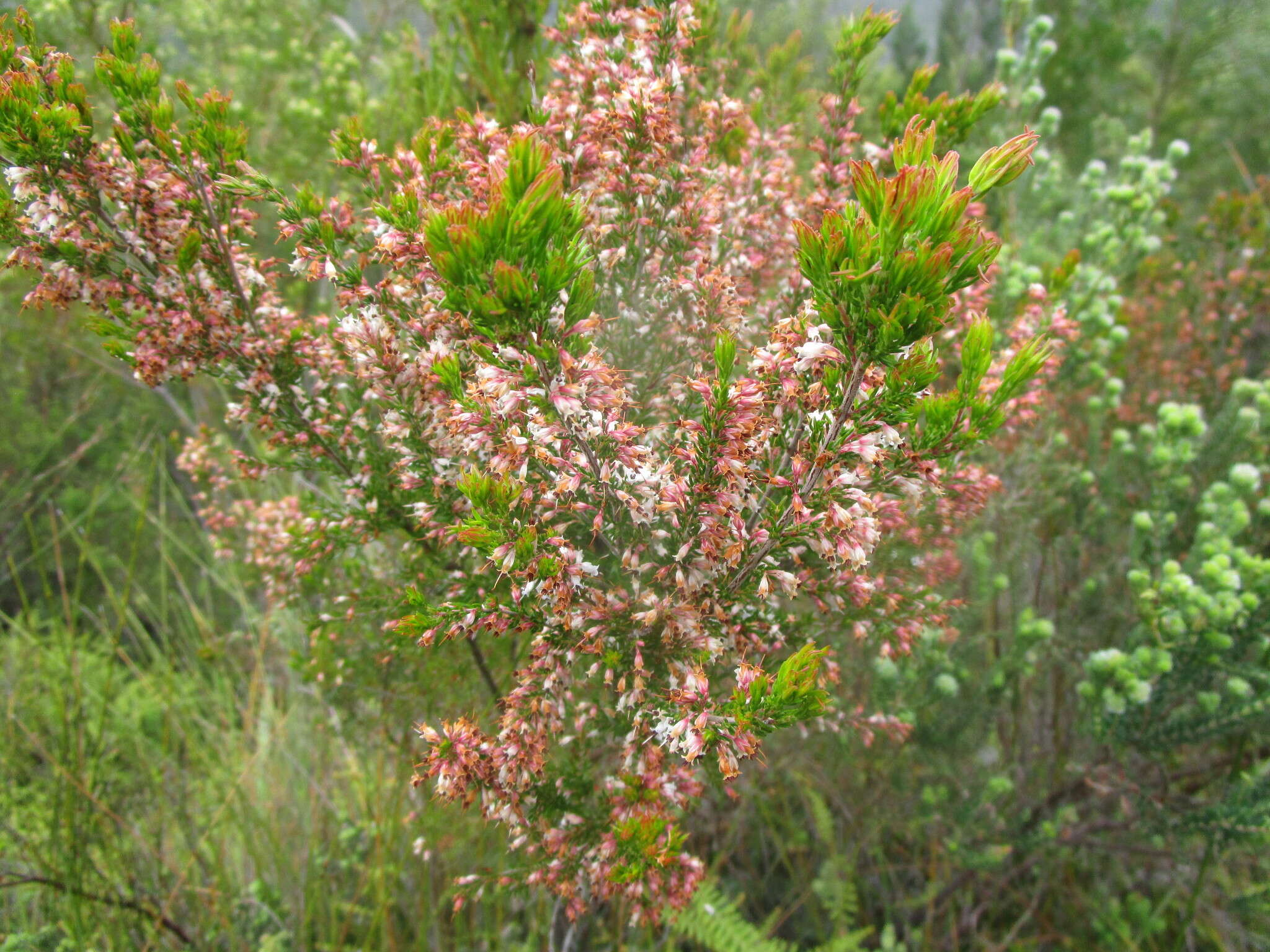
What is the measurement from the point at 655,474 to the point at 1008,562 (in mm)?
2594

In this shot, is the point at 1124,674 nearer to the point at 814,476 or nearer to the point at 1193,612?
the point at 1193,612

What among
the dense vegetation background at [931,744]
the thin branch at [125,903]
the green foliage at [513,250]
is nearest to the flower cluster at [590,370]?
the green foliage at [513,250]

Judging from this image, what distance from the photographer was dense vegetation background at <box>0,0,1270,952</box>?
2555 millimetres

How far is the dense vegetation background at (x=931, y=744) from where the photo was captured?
2.55 m

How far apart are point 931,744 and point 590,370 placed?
2.62 m

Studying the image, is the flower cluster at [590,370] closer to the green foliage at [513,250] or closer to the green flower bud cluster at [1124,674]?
the green foliage at [513,250]

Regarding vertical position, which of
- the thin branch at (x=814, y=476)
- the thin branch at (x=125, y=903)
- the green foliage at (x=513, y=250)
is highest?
the green foliage at (x=513, y=250)

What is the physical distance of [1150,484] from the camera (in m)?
3.24

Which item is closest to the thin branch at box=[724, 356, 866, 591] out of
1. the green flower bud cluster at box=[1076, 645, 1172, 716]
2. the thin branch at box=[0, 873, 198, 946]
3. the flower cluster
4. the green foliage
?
the flower cluster

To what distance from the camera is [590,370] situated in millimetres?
1107

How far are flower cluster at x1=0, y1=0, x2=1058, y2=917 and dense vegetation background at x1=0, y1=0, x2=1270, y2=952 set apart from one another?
2.38 ft

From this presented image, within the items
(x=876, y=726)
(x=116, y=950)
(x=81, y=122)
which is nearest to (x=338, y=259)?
(x=81, y=122)

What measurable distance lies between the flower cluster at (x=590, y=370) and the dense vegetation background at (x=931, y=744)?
0.72 meters

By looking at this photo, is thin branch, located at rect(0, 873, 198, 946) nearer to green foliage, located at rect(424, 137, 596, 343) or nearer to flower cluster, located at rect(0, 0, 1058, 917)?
flower cluster, located at rect(0, 0, 1058, 917)
